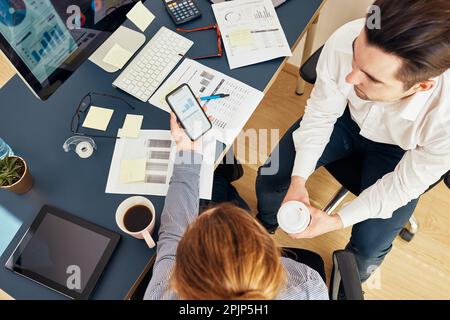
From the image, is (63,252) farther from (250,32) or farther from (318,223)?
(250,32)

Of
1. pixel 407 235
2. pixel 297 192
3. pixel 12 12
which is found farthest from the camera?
pixel 407 235

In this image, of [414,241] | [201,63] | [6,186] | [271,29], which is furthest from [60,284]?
[414,241]

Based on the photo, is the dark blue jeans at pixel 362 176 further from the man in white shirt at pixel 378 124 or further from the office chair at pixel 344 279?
the office chair at pixel 344 279

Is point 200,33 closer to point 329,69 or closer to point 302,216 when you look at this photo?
point 329,69

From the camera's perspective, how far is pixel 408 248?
5.54 ft

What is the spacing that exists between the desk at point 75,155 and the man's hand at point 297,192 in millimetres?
315

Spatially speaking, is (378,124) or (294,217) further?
(378,124)

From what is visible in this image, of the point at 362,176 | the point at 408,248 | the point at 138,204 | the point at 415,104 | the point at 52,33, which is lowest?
the point at 408,248

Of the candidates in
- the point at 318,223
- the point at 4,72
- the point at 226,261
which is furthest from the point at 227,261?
the point at 4,72

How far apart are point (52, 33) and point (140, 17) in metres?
0.36

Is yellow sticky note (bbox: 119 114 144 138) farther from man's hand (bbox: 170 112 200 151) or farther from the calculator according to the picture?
the calculator

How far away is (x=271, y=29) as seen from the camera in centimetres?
128

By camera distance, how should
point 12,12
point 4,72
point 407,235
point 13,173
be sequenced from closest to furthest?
point 12,12
point 13,173
point 407,235
point 4,72

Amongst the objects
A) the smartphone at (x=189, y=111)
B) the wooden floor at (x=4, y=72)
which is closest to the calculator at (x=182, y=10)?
the smartphone at (x=189, y=111)
